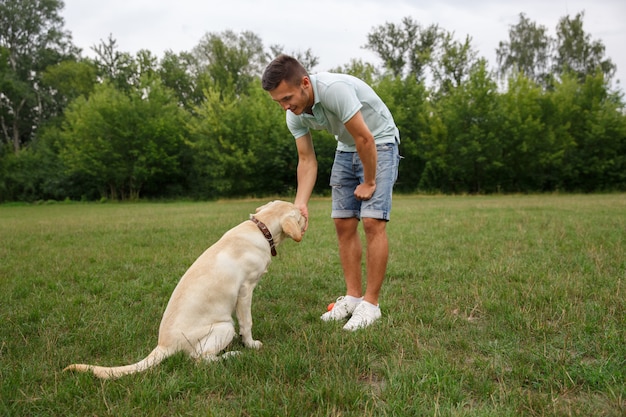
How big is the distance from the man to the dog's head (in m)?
0.32

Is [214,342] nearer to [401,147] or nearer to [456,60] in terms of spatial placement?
[401,147]

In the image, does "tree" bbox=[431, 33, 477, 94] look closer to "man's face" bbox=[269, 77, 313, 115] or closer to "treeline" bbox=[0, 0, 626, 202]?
"treeline" bbox=[0, 0, 626, 202]

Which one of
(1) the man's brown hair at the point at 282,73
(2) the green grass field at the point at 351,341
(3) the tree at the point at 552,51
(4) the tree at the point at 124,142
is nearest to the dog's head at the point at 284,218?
(2) the green grass field at the point at 351,341

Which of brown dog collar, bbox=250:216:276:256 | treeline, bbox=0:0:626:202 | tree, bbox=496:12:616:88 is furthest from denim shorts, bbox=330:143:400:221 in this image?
tree, bbox=496:12:616:88

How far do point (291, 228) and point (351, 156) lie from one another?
1127 mm

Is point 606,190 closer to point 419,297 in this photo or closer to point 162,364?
point 419,297

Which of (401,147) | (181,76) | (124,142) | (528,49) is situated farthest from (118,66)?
(528,49)

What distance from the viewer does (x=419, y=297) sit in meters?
4.79

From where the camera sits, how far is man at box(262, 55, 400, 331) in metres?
3.69

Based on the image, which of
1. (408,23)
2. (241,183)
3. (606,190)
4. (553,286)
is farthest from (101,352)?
(408,23)

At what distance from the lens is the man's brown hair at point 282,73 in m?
3.56

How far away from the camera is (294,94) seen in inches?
144

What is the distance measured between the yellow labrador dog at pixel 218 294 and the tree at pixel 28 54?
1998 inches

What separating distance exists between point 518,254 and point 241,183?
87.9 feet
